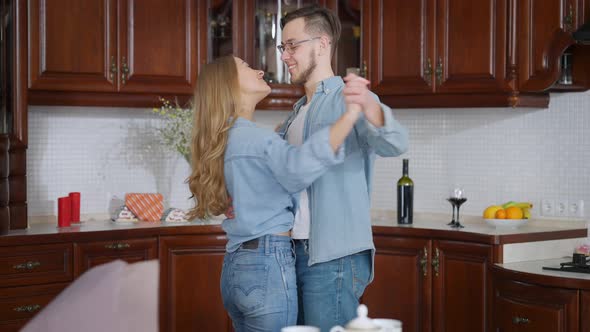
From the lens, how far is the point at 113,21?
4.28 m

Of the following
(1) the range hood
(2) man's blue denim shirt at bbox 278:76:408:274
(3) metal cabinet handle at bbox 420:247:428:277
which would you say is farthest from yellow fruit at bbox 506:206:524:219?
(2) man's blue denim shirt at bbox 278:76:408:274

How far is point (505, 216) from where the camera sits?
4094 mm

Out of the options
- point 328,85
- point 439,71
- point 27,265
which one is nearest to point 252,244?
point 328,85

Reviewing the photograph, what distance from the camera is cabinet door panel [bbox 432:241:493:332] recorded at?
3859 mm

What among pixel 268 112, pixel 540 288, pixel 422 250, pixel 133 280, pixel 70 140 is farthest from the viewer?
pixel 268 112

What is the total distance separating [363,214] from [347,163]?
0.16 m

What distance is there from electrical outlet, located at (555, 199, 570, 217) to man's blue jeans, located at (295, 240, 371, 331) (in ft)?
6.76

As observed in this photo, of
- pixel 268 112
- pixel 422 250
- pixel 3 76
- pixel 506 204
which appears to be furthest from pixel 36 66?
pixel 506 204

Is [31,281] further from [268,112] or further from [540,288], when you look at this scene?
[540,288]

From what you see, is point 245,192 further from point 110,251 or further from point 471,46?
point 471,46

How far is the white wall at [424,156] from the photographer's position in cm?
428

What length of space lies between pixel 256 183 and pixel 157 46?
221 cm

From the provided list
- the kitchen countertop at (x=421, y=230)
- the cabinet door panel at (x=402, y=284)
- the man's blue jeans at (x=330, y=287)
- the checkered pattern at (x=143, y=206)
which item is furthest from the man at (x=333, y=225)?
the checkered pattern at (x=143, y=206)

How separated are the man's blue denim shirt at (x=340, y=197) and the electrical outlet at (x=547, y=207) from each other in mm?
2032
